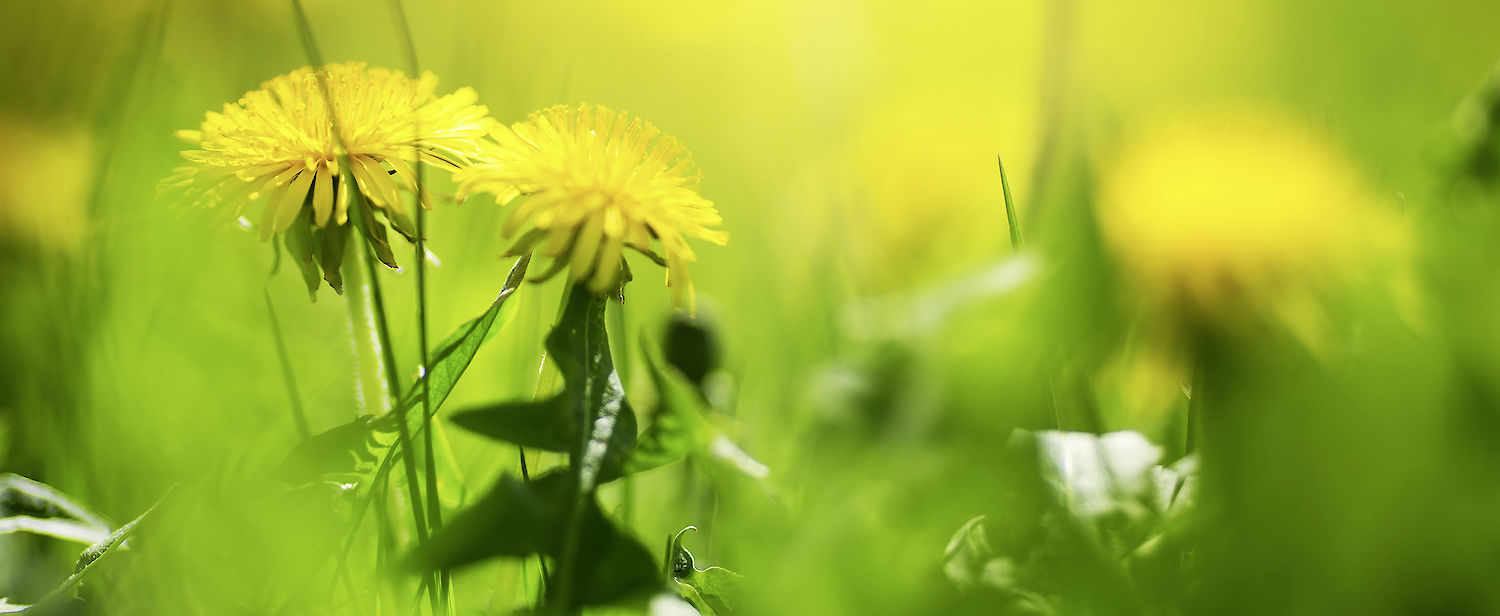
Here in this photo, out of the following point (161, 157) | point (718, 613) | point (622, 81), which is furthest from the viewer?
point (622, 81)

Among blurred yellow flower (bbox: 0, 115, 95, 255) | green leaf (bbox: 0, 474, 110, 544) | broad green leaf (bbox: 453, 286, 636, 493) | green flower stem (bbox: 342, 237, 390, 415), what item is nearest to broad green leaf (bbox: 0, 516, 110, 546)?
green leaf (bbox: 0, 474, 110, 544)

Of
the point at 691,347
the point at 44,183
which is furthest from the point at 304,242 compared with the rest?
the point at 44,183

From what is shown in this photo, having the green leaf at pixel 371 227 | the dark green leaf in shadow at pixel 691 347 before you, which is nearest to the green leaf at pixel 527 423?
the green leaf at pixel 371 227

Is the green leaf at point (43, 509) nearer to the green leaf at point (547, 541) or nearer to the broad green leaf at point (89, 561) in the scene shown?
the broad green leaf at point (89, 561)

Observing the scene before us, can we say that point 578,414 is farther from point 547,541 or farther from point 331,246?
point 331,246

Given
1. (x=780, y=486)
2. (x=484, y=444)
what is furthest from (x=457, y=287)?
(x=780, y=486)

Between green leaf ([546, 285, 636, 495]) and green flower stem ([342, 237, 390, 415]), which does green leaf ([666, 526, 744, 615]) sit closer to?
green leaf ([546, 285, 636, 495])

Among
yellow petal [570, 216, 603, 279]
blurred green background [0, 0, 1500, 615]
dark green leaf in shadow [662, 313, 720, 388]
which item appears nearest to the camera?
blurred green background [0, 0, 1500, 615]

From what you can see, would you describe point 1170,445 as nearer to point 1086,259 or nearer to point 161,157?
point 1086,259
